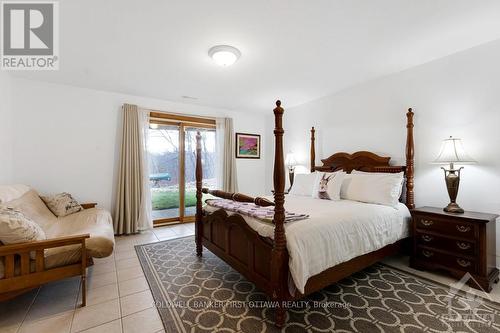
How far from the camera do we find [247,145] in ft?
17.6

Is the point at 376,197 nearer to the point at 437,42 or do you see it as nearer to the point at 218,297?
the point at 437,42

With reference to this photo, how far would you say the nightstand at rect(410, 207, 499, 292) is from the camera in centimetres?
209

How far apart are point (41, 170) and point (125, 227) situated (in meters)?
1.48

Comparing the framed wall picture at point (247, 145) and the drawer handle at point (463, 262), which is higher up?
the framed wall picture at point (247, 145)

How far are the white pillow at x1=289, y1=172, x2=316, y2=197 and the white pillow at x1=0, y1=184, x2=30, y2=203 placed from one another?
11.8 feet

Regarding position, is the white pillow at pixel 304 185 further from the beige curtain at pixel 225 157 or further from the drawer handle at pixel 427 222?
the beige curtain at pixel 225 157

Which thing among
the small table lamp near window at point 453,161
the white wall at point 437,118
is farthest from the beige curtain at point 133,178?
the small table lamp near window at point 453,161

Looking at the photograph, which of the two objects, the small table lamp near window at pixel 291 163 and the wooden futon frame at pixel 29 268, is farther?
the small table lamp near window at pixel 291 163

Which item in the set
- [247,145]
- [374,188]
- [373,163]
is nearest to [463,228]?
[374,188]

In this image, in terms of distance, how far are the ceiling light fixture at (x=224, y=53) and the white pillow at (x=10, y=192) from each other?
2.63m

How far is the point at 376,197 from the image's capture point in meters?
2.76

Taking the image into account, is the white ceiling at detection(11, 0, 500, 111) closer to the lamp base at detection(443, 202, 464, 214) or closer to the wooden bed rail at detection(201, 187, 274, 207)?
the wooden bed rail at detection(201, 187, 274, 207)

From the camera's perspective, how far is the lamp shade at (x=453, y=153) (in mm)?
2379

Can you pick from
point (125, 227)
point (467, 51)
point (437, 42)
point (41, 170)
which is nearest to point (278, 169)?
point (437, 42)
